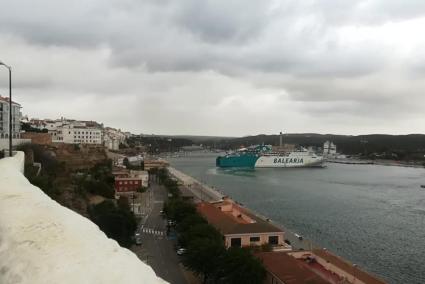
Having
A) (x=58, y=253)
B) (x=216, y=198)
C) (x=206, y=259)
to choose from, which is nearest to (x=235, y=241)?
(x=206, y=259)

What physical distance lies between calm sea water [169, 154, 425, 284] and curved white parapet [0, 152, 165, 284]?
7073 mm

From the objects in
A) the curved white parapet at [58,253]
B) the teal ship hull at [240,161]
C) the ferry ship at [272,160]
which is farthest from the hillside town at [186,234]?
the ferry ship at [272,160]

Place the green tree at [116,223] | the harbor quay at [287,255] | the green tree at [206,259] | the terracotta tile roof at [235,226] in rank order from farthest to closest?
1. the terracotta tile roof at [235,226]
2. the green tree at [116,223]
3. the harbor quay at [287,255]
4. the green tree at [206,259]

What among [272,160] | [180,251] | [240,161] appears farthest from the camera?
[272,160]

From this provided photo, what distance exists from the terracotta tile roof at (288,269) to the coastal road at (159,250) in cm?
130

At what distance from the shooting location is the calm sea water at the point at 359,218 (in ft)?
28.9

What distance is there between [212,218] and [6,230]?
882 centimetres

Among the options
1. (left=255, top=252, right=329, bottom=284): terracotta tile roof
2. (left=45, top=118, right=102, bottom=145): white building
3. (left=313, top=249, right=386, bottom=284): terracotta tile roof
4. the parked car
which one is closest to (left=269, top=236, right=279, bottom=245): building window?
(left=313, top=249, right=386, bottom=284): terracotta tile roof

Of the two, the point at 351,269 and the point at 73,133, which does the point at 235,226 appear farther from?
the point at 73,133

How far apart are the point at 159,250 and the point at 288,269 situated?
2753 mm

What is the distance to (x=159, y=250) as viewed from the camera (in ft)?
28.3

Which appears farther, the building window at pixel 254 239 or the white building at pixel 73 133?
the white building at pixel 73 133

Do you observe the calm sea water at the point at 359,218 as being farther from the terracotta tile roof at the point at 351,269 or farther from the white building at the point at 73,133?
the white building at the point at 73,133

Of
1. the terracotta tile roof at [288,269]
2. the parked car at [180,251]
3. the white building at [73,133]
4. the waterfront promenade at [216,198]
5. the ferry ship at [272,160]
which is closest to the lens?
the terracotta tile roof at [288,269]
